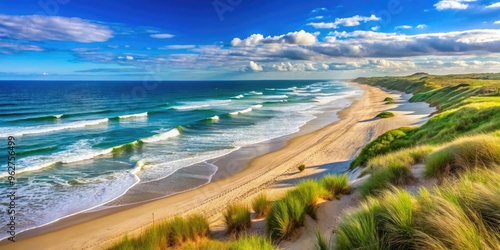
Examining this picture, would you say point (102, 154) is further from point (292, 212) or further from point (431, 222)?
point (431, 222)

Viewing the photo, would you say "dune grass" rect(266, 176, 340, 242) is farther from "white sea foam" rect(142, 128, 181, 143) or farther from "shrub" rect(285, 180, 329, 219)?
"white sea foam" rect(142, 128, 181, 143)

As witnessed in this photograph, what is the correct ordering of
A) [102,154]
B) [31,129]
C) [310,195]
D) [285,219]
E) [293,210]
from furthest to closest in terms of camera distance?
[31,129] → [102,154] → [310,195] → [293,210] → [285,219]

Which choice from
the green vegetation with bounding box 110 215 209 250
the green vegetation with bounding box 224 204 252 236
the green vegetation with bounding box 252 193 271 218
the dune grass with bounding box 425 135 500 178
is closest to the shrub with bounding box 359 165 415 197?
the dune grass with bounding box 425 135 500 178

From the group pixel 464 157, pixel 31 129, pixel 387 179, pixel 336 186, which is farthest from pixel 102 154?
pixel 464 157

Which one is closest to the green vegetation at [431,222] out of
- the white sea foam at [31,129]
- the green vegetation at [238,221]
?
the green vegetation at [238,221]

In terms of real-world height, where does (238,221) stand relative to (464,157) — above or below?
below

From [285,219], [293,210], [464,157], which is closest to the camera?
[285,219]

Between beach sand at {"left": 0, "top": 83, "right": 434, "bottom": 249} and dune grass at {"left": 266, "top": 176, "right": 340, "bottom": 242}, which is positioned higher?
dune grass at {"left": 266, "top": 176, "right": 340, "bottom": 242}
